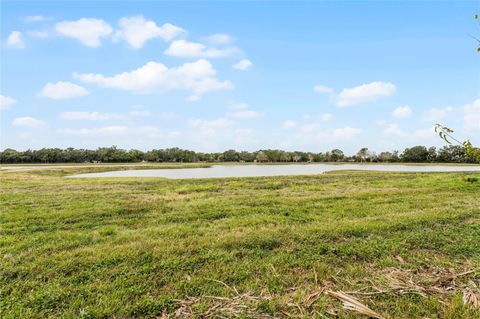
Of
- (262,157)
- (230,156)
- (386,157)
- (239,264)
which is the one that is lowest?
(239,264)

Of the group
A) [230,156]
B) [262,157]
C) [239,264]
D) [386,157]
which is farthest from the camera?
[230,156]

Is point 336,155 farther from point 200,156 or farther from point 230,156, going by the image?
point 200,156

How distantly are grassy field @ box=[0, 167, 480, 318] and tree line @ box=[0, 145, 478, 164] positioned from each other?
7940 cm

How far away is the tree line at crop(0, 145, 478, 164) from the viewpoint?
267 feet

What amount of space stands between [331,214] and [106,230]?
20.4ft

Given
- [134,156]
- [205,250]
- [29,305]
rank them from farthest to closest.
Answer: [134,156] < [205,250] < [29,305]

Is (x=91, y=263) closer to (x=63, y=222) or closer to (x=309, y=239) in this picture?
(x=63, y=222)

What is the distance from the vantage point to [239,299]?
3465mm

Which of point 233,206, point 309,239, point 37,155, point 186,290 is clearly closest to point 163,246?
point 186,290

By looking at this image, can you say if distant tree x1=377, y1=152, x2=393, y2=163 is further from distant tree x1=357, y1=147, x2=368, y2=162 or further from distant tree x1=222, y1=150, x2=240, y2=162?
distant tree x1=222, y1=150, x2=240, y2=162

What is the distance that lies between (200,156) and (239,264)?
11963cm

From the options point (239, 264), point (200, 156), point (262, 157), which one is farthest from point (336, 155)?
point (239, 264)

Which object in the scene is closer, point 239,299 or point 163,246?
point 239,299

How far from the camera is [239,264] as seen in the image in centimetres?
450
